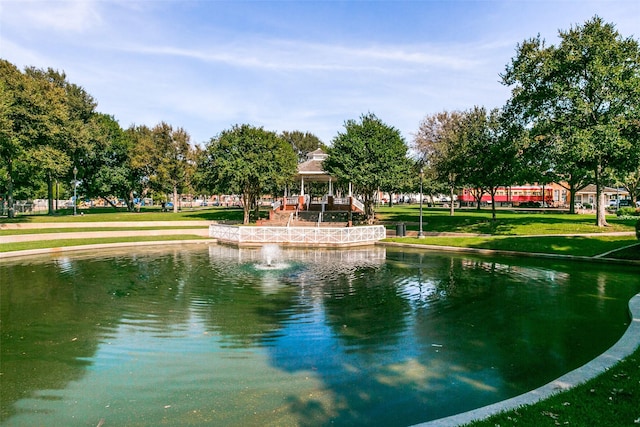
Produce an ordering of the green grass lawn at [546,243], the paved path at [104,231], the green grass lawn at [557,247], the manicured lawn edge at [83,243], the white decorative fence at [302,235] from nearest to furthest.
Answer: the green grass lawn at [557,247]
the manicured lawn edge at [83,243]
the green grass lawn at [546,243]
the paved path at [104,231]
the white decorative fence at [302,235]

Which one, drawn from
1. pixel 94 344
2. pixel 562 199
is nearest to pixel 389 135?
pixel 94 344

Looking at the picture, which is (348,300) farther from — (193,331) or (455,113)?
(455,113)

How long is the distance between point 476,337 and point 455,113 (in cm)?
5242

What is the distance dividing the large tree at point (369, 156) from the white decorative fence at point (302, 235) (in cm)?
710

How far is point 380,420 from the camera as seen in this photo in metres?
5.91

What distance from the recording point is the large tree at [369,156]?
3619 centimetres

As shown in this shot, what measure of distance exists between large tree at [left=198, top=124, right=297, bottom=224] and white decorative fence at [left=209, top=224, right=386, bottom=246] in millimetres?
8281

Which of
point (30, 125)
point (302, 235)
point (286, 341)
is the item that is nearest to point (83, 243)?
point (302, 235)

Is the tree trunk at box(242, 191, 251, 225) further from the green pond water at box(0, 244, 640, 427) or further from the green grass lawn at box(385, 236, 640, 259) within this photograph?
the green pond water at box(0, 244, 640, 427)

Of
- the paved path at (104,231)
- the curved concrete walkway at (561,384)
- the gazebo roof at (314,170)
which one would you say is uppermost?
the gazebo roof at (314,170)

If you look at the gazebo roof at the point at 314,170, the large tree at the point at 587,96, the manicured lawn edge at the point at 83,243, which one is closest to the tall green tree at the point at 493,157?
the large tree at the point at 587,96

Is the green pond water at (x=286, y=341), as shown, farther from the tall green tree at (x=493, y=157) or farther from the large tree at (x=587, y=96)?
the tall green tree at (x=493, y=157)

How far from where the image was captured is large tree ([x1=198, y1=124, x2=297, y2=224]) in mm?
37312

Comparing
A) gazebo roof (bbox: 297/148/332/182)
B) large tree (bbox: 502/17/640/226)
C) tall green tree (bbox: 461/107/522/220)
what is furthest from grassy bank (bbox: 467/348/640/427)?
gazebo roof (bbox: 297/148/332/182)
